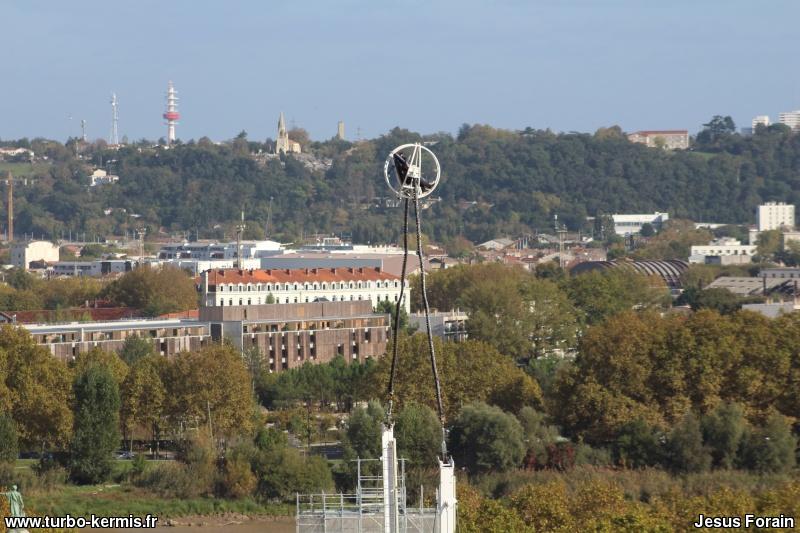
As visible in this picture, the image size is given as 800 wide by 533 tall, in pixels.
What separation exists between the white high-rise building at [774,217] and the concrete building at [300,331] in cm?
8079

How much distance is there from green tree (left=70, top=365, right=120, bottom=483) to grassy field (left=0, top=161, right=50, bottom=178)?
4954 inches

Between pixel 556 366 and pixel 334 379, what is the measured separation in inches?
189

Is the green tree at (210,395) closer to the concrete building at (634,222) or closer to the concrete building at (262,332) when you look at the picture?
the concrete building at (262,332)

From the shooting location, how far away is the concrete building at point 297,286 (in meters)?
63.9

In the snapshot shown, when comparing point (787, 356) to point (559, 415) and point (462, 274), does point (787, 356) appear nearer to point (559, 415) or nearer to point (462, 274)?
point (559, 415)

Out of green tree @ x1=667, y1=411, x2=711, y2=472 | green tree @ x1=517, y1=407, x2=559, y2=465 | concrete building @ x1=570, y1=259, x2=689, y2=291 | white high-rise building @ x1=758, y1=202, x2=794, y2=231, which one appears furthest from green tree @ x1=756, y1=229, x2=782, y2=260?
green tree @ x1=667, y1=411, x2=711, y2=472

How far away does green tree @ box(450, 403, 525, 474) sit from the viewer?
33656 millimetres

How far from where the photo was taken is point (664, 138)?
17525 centimetres

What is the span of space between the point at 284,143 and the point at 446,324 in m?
113

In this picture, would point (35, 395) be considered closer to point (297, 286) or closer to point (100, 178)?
point (297, 286)

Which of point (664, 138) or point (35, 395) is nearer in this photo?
point (35, 395)

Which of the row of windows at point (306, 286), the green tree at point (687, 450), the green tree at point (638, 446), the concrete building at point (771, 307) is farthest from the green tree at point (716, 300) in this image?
the green tree at point (687, 450)

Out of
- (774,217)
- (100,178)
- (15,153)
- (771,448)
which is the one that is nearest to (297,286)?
(771,448)

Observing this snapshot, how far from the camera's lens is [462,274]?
2766 inches
